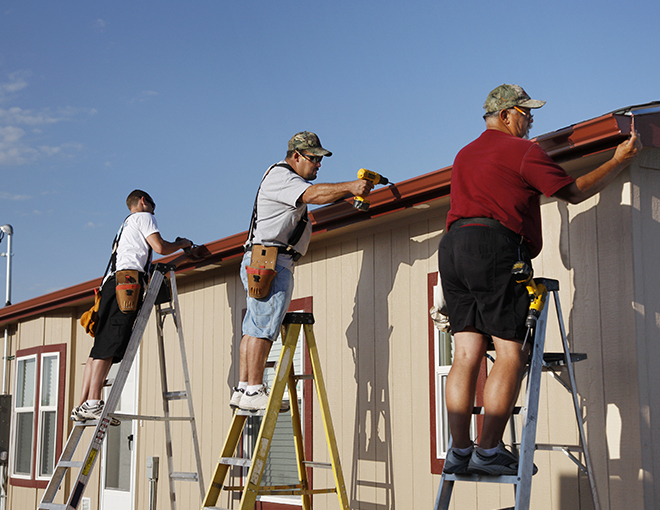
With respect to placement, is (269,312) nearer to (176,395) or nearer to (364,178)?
(364,178)

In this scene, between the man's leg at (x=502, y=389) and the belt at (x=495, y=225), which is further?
the belt at (x=495, y=225)

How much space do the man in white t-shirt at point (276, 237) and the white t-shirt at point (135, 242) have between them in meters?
1.35

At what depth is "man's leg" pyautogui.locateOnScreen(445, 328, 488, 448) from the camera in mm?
3434

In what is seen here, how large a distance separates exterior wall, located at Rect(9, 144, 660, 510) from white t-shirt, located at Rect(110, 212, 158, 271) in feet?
3.91

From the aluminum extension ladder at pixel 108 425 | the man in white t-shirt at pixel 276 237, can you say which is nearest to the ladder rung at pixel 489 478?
the man in white t-shirt at pixel 276 237

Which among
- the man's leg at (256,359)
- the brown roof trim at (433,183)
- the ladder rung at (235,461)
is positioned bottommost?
the ladder rung at (235,461)

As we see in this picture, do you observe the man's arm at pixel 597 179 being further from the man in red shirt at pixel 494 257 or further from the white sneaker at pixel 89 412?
the white sneaker at pixel 89 412

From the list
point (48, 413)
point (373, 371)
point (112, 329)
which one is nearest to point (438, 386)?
point (373, 371)

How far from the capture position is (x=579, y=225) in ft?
14.6

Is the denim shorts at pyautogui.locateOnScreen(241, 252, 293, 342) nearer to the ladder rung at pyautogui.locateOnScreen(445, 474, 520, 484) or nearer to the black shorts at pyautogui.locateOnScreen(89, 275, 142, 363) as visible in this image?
the black shorts at pyautogui.locateOnScreen(89, 275, 142, 363)

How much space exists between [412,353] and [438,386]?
1.10 ft

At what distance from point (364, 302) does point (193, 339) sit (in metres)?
2.58

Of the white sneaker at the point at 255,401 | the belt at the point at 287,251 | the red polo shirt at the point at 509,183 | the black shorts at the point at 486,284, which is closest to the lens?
the black shorts at the point at 486,284

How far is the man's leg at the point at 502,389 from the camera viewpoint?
3.29m
